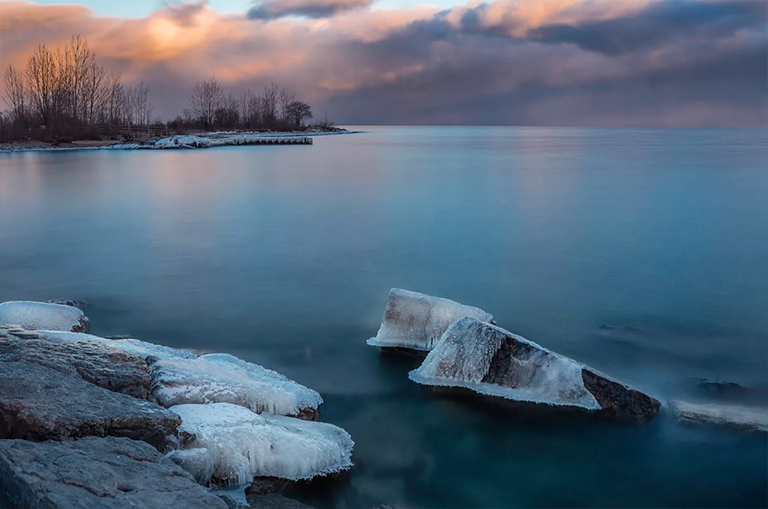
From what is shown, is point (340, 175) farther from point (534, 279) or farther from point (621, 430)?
point (621, 430)

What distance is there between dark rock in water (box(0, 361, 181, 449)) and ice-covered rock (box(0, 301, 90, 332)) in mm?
1923

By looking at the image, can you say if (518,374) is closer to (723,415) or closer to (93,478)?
(723,415)

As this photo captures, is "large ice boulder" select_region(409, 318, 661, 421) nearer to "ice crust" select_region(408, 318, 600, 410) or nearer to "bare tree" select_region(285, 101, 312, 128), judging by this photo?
"ice crust" select_region(408, 318, 600, 410)

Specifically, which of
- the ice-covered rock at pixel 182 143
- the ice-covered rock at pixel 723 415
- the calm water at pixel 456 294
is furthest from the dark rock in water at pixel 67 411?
the ice-covered rock at pixel 182 143

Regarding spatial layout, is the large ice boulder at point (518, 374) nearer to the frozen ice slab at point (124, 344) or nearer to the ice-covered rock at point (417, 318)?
the ice-covered rock at point (417, 318)

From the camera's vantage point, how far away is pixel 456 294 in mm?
7754

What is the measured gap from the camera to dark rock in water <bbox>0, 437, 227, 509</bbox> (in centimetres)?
248

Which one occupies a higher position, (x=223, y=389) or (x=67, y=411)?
(x=67, y=411)

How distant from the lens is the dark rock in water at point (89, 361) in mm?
3844

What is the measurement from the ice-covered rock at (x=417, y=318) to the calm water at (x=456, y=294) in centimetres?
27

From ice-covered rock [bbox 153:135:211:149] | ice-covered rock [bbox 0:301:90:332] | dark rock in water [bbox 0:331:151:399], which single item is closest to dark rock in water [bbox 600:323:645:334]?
dark rock in water [bbox 0:331:151:399]

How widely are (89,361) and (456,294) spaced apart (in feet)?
15.4

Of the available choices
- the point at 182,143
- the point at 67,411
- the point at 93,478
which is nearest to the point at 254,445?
the point at 67,411

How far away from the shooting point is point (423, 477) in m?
3.97
